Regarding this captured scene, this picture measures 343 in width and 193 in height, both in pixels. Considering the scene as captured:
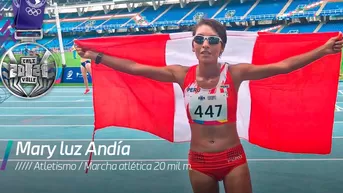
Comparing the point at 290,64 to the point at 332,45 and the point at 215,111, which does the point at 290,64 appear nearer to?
the point at 332,45

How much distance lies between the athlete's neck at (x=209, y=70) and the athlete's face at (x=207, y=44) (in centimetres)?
4

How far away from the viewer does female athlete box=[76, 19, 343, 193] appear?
280cm

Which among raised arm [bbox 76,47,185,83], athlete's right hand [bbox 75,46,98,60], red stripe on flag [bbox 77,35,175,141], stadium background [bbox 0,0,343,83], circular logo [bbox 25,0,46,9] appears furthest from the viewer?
stadium background [bbox 0,0,343,83]

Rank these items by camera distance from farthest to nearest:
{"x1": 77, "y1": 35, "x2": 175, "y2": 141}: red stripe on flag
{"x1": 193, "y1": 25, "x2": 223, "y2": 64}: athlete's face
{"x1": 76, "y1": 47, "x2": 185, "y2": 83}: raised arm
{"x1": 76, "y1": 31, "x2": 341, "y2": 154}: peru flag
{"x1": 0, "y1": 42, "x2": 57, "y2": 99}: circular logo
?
{"x1": 0, "y1": 42, "x2": 57, "y2": 99}: circular logo
{"x1": 77, "y1": 35, "x2": 175, "y2": 141}: red stripe on flag
{"x1": 76, "y1": 31, "x2": 341, "y2": 154}: peru flag
{"x1": 76, "y1": 47, "x2": 185, "y2": 83}: raised arm
{"x1": 193, "y1": 25, "x2": 223, "y2": 64}: athlete's face

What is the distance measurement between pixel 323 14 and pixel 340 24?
125cm

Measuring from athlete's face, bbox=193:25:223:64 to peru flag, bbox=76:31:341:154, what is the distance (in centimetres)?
62

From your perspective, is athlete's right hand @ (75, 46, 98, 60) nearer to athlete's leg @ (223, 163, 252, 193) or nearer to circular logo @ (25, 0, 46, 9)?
athlete's leg @ (223, 163, 252, 193)

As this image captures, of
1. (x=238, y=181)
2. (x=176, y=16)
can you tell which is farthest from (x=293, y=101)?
(x=176, y=16)

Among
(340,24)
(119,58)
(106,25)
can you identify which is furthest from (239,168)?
(106,25)

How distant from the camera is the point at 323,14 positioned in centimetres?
2456

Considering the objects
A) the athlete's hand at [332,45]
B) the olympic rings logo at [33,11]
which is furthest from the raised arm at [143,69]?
the olympic rings logo at [33,11]

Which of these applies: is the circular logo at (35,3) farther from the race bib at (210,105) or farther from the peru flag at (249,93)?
the race bib at (210,105)

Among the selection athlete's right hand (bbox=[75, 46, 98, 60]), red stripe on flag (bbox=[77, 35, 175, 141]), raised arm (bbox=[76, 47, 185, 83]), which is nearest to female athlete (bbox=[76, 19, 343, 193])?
raised arm (bbox=[76, 47, 185, 83])

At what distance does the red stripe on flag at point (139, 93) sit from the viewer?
140 inches
